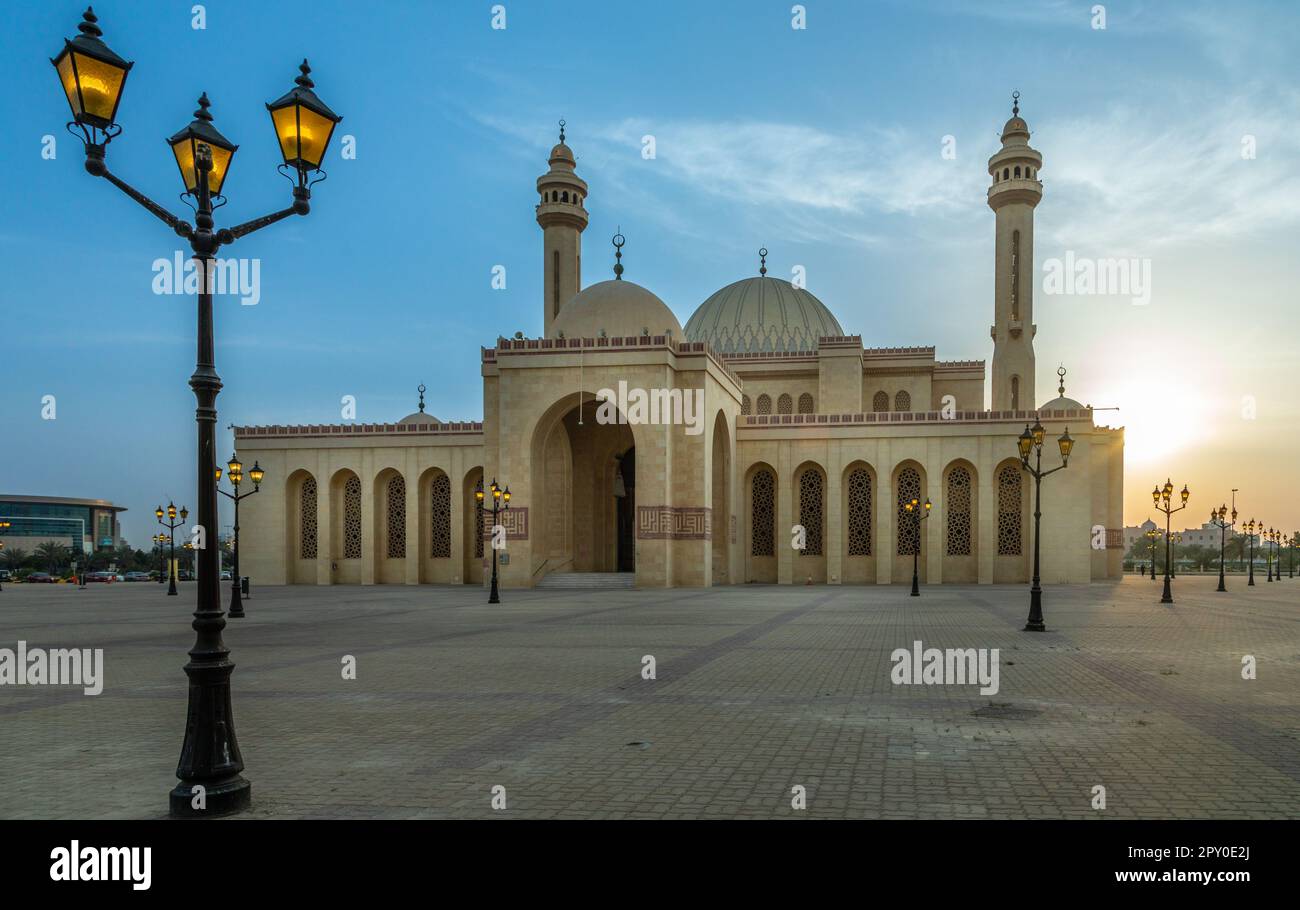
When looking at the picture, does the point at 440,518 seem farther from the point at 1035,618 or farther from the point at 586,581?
the point at 1035,618

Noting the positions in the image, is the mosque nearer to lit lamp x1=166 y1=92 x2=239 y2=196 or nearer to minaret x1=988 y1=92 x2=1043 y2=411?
minaret x1=988 y1=92 x2=1043 y2=411

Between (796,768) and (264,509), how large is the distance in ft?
118

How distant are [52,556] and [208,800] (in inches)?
3574

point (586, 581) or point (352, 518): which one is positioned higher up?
point (352, 518)

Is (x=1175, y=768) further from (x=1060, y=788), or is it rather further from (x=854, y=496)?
(x=854, y=496)

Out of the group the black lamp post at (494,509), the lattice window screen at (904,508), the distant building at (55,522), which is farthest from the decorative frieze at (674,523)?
the distant building at (55,522)

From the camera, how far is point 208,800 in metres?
5.57

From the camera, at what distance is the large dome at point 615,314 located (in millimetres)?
35188

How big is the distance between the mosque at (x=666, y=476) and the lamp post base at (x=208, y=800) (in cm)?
2597

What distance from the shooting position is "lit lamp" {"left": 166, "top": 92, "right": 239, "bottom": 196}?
6.09m

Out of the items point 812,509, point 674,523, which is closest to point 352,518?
point 674,523

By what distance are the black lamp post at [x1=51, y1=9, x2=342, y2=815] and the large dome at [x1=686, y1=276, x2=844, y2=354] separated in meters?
41.3
